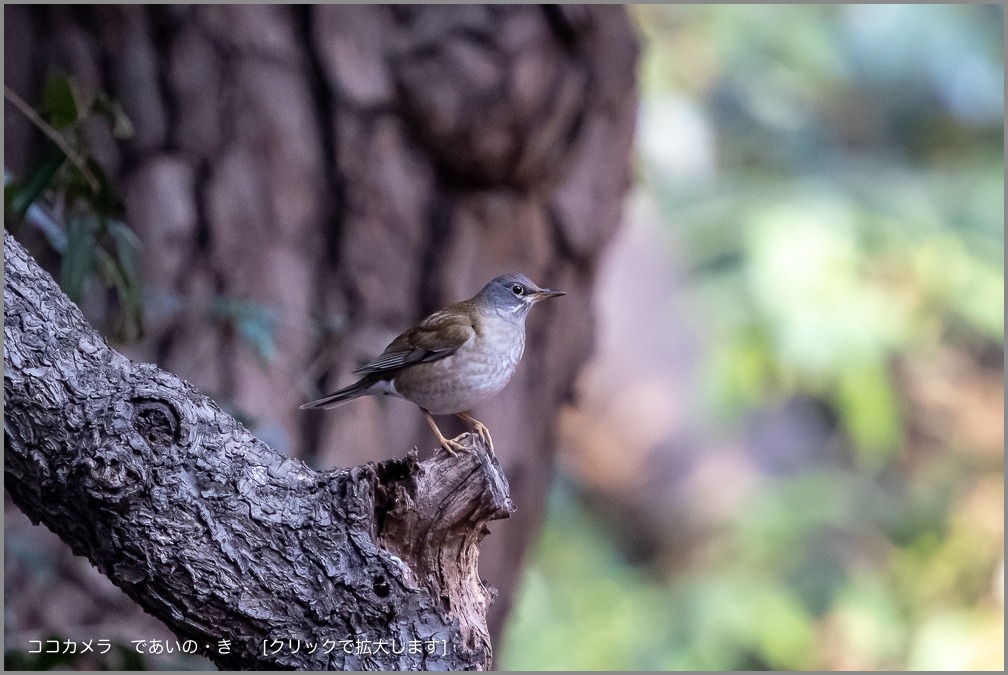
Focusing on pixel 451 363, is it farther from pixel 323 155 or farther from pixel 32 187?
pixel 323 155

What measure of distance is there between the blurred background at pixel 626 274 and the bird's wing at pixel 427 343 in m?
0.51

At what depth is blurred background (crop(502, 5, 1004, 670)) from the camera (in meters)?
7.14

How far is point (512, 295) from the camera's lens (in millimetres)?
3297

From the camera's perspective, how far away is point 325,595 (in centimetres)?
216

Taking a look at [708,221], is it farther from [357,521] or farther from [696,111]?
[357,521]

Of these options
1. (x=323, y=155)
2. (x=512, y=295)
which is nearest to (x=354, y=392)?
(x=512, y=295)

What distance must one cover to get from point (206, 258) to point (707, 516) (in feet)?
20.2

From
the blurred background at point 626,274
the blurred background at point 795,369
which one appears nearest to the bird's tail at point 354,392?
the blurred background at point 626,274

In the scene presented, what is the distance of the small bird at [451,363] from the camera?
290 centimetres

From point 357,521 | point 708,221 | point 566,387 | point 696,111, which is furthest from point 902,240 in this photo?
point 357,521

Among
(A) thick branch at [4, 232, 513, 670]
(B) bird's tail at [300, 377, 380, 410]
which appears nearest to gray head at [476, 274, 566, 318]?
(B) bird's tail at [300, 377, 380, 410]

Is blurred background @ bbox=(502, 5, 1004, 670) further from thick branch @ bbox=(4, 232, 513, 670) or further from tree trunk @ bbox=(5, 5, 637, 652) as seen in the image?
thick branch @ bbox=(4, 232, 513, 670)

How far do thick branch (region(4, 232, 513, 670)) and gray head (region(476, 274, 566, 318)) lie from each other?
1.10m

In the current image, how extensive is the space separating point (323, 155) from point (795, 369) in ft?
15.4
